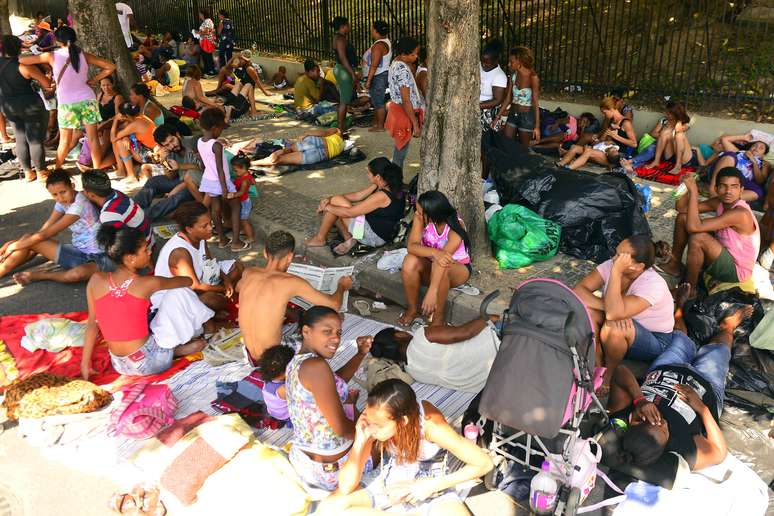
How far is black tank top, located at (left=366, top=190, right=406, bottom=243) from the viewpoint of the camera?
6.39 metres

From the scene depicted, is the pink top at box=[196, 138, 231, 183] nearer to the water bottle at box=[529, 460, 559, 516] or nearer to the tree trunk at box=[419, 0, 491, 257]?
the tree trunk at box=[419, 0, 491, 257]

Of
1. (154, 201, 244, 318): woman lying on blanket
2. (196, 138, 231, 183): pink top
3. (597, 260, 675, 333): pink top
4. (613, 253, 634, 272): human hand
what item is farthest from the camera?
(196, 138, 231, 183): pink top

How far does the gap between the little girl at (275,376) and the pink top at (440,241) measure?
5.46ft

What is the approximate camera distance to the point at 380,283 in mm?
6215

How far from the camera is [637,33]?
Result: 10.5 m

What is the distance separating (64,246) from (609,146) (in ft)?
21.0

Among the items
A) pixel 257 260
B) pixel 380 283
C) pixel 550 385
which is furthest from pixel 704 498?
pixel 257 260

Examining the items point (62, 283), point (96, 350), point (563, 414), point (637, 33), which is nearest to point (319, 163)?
point (62, 283)

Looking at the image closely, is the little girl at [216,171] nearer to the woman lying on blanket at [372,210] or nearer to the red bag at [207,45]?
the woman lying on blanket at [372,210]

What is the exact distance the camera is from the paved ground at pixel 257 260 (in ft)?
13.3

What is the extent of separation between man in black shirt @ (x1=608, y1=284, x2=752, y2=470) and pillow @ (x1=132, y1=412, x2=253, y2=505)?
226cm

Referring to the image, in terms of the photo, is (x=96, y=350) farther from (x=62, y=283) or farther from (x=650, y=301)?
(x=650, y=301)

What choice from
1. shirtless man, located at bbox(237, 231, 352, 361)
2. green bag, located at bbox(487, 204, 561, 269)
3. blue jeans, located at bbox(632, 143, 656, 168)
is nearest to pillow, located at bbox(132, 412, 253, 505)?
shirtless man, located at bbox(237, 231, 352, 361)

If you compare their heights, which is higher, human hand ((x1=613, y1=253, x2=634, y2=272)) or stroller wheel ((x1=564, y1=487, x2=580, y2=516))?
human hand ((x1=613, y1=253, x2=634, y2=272))
